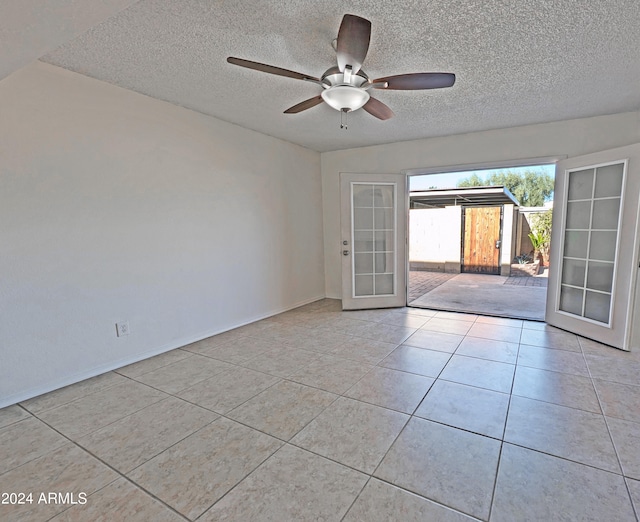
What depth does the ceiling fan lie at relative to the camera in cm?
169

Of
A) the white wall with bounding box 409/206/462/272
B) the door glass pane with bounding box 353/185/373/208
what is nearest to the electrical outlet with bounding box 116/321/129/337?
the door glass pane with bounding box 353/185/373/208

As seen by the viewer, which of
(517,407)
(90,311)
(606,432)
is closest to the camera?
(606,432)

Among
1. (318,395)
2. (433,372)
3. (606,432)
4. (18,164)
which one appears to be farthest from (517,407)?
(18,164)

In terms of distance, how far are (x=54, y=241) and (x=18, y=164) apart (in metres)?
0.57

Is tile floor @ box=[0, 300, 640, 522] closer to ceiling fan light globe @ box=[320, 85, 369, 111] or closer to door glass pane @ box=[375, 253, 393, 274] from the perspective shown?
door glass pane @ box=[375, 253, 393, 274]

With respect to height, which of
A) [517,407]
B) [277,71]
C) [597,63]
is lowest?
[517,407]

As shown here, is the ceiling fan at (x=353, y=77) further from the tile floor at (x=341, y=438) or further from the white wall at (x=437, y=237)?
the white wall at (x=437, y=237)

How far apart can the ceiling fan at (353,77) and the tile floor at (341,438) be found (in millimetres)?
2145

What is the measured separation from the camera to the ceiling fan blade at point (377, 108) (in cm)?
252

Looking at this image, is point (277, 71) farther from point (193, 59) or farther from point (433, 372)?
point (433, 372)

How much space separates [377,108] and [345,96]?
1.47 feet

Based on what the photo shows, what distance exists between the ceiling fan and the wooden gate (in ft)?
23.8

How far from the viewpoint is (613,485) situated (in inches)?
60.3

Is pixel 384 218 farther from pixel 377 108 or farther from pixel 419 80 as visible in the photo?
pixel 419 80
